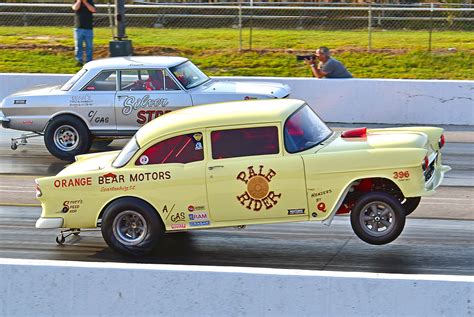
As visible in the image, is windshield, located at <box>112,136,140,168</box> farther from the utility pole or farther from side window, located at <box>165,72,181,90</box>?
the utility pole

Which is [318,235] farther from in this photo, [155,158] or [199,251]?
[155,158]

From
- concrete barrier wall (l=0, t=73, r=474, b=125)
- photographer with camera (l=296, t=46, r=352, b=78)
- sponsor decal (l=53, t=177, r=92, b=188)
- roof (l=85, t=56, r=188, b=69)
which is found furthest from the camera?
photographer with camera (l=296, t=46, r=352, b=78)

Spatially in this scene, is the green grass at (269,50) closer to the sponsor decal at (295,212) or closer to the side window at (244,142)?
the side window at (244,142)

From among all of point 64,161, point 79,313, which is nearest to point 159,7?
point 64,161

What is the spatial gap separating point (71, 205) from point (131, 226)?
0.64 meters

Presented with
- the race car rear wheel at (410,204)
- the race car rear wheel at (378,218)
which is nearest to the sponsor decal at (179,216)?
the race car rear wheel at (378,218)

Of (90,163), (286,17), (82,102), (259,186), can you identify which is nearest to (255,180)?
(259,186)

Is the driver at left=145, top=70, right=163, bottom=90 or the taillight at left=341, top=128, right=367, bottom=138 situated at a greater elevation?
the driver at left=145, top=70, right=163, bottom=90

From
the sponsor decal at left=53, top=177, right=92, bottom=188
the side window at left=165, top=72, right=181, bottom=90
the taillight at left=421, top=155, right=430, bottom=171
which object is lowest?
the sponsor decal at left=53, top=177, right=92, bottom=188

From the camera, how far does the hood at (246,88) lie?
14.1 metres

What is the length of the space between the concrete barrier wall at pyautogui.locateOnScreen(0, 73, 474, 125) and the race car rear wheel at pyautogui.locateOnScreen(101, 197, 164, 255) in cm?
860

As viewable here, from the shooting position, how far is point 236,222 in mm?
9125

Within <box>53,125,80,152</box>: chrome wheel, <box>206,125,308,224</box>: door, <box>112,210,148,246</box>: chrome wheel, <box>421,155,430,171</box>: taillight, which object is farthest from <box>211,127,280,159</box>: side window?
<box>53,125,80,152</box>: chrome wheel

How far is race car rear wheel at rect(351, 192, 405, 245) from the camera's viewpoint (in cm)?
898
